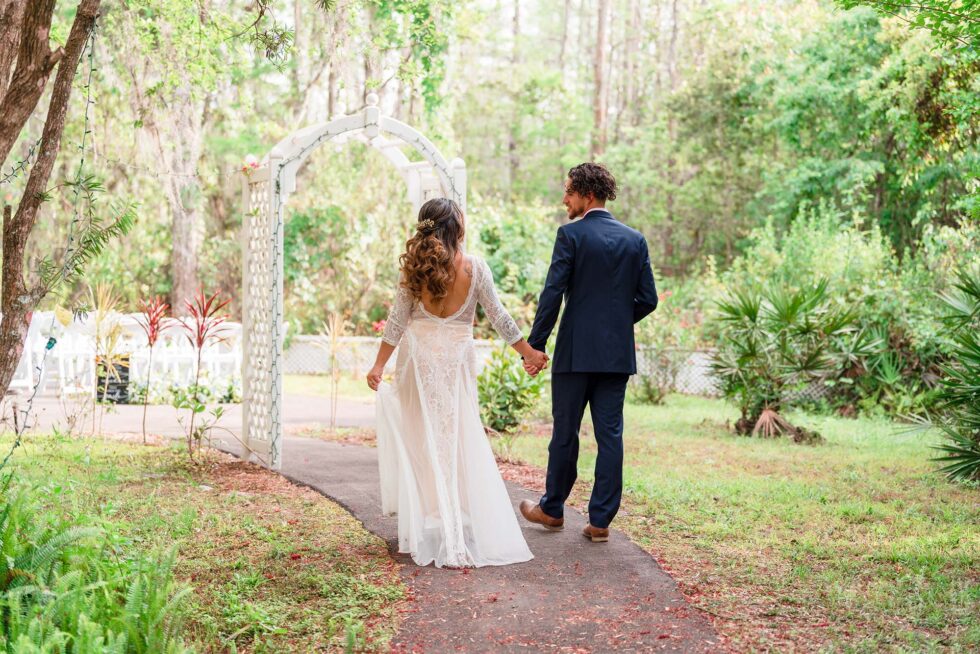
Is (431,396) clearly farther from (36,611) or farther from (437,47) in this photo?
(437,47)

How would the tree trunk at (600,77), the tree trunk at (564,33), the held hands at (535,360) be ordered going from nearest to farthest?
the held hands at (535,360) → the tree trunk at (600,77) → the tree trunk at (564,33)

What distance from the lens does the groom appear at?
16.7 feet

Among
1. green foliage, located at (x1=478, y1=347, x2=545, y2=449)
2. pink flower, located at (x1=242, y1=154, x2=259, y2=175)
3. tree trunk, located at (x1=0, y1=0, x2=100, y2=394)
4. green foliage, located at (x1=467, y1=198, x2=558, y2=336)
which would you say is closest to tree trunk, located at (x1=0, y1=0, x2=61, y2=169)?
tree trunk, located at (x1=0, y1=0, x2=100, y2=394)

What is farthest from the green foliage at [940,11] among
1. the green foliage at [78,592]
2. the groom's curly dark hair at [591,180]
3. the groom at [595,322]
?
the green foliage at [78,592]

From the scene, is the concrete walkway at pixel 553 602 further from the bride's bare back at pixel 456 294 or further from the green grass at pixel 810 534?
the bride's bare back at pixel 456 294

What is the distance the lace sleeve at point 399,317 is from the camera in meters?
4.99

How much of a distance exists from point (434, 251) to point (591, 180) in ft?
3.36

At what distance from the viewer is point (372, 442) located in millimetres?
9234

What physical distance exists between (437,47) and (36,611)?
419 inches

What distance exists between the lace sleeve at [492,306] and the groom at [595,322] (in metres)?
0.12

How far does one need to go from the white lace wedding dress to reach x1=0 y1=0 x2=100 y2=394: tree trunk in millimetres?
1801

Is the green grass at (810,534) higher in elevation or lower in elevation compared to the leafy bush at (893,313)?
lower

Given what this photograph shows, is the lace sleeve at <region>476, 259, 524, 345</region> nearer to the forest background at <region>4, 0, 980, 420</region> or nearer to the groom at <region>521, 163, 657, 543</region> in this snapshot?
the groom at <region>521, 163, 657, 543</region>

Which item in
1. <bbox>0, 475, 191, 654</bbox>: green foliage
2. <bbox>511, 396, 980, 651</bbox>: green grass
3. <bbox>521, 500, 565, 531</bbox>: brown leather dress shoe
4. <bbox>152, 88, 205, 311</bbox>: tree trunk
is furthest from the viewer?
<bbox>152, 88, 205, 311</bbox>: tree trunk
